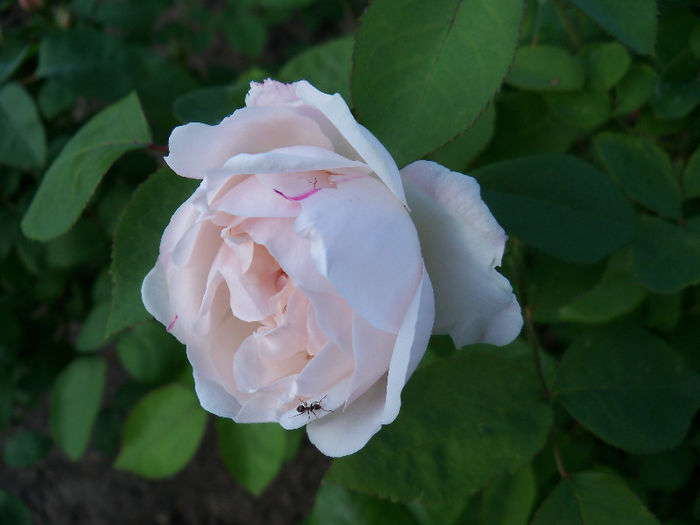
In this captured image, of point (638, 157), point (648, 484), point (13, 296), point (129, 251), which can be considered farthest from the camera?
point (13, 296)

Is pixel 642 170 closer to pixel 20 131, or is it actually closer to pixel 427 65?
pixel 427 65

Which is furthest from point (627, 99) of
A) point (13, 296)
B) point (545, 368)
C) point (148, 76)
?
point (13, 296)

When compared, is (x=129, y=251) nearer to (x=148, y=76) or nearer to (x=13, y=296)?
(x=148, y=76)

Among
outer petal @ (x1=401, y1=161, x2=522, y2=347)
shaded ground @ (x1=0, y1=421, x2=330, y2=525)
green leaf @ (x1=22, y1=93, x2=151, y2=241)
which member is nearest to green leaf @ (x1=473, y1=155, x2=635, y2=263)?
outer petal @ (x1=401, y1=161, x2=522, y2=347)

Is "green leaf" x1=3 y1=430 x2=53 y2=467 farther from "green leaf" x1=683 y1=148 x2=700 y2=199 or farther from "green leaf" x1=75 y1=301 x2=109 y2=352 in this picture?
"green leaf" x1=683 y1=148 x2=700 y2=199

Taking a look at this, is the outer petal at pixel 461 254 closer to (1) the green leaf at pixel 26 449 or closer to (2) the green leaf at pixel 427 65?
(2) the green leaf at pixel 427 65

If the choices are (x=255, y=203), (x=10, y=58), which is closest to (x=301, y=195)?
(x=255, y=203)
